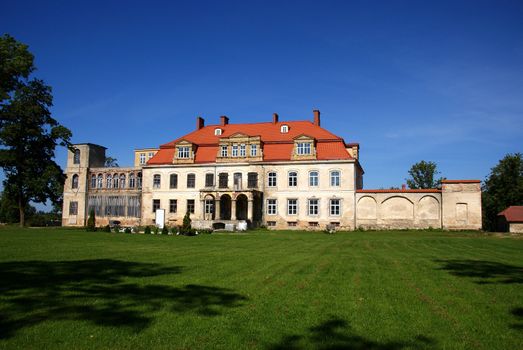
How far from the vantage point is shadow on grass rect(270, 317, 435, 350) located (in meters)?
5.39

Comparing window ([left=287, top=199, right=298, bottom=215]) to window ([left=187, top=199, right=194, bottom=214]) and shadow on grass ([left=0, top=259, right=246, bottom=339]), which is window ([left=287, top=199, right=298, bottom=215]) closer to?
window ([left=187, top=199, right=194, bottom=214])

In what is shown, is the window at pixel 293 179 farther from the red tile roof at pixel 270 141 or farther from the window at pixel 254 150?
the window at pixel 254 150

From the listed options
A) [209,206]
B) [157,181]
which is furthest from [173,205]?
[209,206]

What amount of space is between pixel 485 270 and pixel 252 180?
112 feet

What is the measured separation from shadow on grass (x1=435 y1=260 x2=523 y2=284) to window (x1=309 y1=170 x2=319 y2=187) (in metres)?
29.2

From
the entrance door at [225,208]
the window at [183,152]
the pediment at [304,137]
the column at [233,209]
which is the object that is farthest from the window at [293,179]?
the window at [183,152]

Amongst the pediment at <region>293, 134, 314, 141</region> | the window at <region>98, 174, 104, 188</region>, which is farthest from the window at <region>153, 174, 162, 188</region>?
the pediment at <region>293, 134, 314, 141</region>

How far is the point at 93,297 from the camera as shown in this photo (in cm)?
767

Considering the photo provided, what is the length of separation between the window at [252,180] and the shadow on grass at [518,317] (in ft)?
125

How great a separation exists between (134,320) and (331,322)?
2972 mm

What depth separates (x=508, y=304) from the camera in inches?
308

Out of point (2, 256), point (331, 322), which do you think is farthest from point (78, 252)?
point (331, 322)

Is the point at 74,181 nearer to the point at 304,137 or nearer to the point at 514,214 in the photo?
the point at 304,137

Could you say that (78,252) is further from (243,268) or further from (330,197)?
(330,197)
